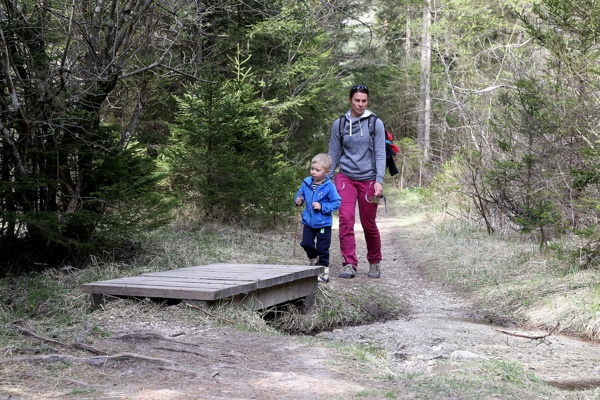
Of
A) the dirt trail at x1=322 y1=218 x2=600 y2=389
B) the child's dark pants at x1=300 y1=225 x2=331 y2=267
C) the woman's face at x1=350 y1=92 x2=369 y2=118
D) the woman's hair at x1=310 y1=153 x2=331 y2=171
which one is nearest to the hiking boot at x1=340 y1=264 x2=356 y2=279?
the dirt trail at x1=322 y1=218 x2=600 y2=389

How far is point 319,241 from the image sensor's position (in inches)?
312

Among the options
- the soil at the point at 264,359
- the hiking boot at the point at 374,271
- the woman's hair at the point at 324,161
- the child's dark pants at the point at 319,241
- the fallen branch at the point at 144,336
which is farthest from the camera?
the hiking boot at the point at 374,271

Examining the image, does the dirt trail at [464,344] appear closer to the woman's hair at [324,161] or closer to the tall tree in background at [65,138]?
the woman's hair at [324,161]

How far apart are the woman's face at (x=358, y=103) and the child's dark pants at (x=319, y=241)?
1596 mm

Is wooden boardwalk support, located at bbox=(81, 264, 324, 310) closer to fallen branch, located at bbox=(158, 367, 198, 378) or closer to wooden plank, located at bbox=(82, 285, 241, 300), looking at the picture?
wooden plank, located at bbox=(82, 285, 241, 300)

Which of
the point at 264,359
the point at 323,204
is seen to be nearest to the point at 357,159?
the point at 323,204

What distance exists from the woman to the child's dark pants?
437 millimetres

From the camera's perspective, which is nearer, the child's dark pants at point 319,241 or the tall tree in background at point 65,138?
the tall tree in background at point 65,138

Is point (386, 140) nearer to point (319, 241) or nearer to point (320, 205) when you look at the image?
point (320, 205)

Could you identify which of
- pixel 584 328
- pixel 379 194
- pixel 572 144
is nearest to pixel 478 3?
pixel 572 144

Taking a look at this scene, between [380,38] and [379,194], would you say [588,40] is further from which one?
[380,38]

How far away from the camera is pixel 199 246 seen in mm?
9586

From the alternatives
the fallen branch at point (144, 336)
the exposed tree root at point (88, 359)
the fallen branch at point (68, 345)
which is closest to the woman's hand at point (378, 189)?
the fallen branch at point (144, 336)

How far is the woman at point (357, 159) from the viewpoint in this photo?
8.17 m
